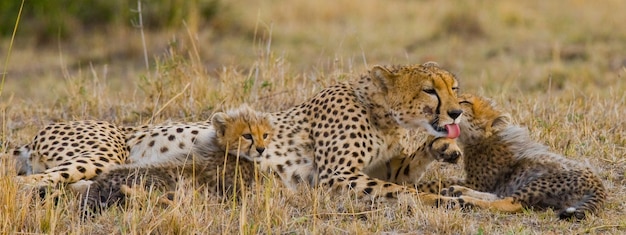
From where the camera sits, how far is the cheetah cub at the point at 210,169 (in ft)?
15.3

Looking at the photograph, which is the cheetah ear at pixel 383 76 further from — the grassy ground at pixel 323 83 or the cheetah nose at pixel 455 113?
the grassy ground at pixel 323 83

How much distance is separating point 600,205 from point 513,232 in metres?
0.49

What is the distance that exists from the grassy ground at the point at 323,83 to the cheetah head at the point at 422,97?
0.42 meters

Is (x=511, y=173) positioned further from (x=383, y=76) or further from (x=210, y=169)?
(x=210, y=169)

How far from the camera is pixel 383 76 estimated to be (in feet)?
17.3

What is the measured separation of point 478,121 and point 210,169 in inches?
49.0

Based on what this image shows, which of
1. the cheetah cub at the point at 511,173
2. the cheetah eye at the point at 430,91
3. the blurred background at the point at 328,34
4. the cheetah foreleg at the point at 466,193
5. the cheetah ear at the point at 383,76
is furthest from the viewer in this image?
the blurred background at the point at 328,34

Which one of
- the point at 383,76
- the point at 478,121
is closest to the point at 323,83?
the point at 383,76

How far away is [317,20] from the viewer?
39.5 ft

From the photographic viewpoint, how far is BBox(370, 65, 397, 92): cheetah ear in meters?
5.25

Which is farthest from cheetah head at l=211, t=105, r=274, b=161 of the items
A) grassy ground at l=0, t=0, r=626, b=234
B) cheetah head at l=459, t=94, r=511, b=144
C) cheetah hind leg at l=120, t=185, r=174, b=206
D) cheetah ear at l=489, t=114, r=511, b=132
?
cheetah ear at l=489, t=114, r=511, b=132

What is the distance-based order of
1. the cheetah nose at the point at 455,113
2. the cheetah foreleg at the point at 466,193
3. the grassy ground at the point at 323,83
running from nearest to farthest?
the grassy ground at the point at 323,83 → the cheetah foreleg at the point at 466,193 → the cheetah nose at the point at 455,113

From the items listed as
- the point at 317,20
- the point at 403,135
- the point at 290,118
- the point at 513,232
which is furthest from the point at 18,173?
the point at 317,20

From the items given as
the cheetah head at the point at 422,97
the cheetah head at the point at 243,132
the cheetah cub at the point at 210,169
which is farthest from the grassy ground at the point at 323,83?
the cheetah head at the point at 422,97
